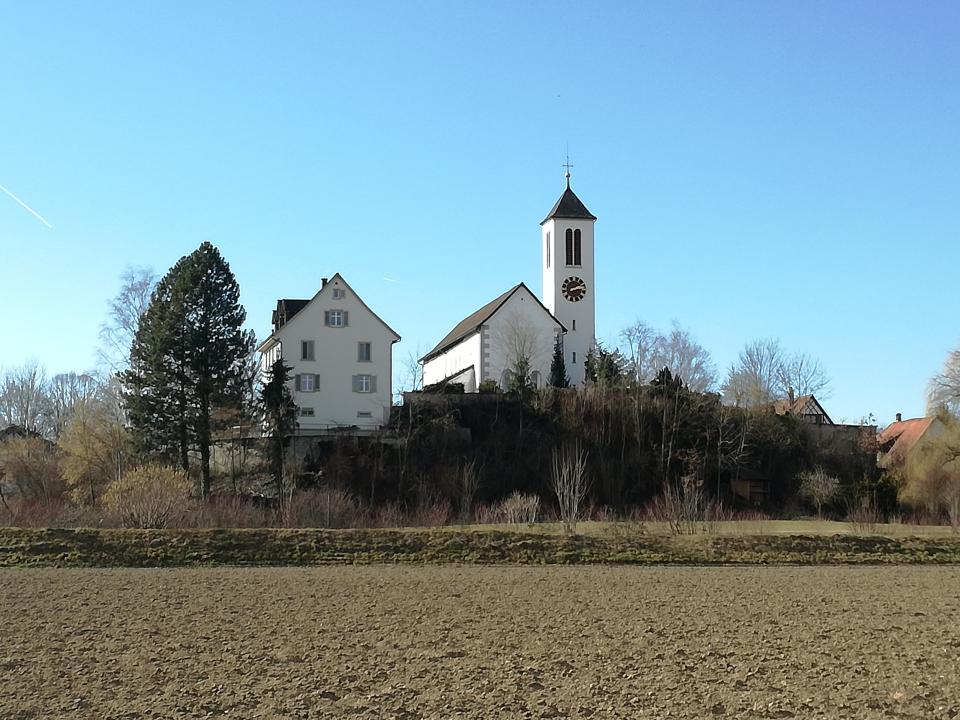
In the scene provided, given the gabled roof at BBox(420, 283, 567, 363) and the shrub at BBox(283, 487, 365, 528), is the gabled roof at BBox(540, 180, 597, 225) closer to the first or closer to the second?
the gabled roof at BBox(420, 283, 567, 363)

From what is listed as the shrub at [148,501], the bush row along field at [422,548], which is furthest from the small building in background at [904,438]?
the shrub at [148,501]

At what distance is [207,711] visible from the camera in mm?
12750

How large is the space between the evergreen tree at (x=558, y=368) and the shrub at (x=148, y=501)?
120ft

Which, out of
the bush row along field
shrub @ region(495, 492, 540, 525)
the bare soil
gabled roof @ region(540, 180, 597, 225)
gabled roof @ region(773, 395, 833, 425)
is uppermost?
gabled roof @ region(540, 180, 597, 225)

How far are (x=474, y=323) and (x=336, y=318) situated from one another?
17.1 metres

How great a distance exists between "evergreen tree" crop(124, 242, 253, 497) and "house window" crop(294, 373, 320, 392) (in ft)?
23.9

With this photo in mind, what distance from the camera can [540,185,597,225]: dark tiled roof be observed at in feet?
269

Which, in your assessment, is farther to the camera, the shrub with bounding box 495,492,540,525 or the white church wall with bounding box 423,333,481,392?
the white church wall with bounding box 423,333,481,392

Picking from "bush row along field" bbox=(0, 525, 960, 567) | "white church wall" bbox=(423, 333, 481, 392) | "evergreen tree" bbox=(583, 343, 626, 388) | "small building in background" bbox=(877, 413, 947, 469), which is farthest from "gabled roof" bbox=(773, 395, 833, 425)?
"bush row along field" bbox=(0, 525, 960, 567)

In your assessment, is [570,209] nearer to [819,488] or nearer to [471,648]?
[819,488]

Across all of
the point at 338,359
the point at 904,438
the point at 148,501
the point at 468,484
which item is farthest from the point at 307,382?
the point at 904,438

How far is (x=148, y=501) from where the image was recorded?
1554 inches

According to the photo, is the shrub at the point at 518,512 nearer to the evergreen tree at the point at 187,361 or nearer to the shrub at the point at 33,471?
the evergreen tree at the point at 187,361

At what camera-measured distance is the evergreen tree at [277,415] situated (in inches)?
2297
